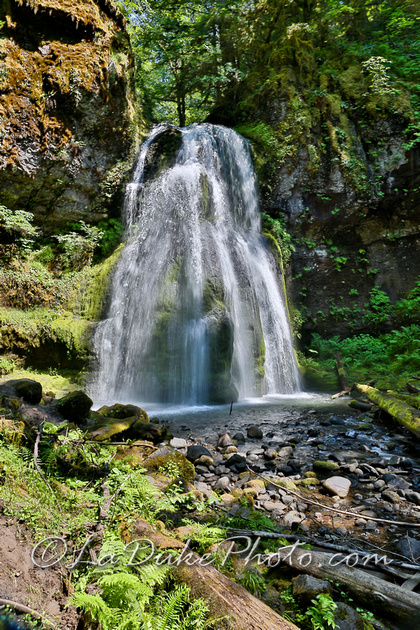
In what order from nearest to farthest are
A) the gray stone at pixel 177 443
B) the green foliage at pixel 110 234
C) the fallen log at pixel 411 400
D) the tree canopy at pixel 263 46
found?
the gray stone at pixel 177 443 → the fallen log at pixel 411 400 → the green foliage at pixel 110 234 → the tree canopy at pixel 263 46

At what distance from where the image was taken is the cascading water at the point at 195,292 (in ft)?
26.9

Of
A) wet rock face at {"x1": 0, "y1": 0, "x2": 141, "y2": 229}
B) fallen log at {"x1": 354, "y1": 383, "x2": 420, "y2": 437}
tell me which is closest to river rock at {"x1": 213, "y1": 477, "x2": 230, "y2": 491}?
fallen log at {"x1": 354, "y1": 383, "x2": 420, "y2": 437}

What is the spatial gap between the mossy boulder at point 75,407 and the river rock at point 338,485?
2.91 metres

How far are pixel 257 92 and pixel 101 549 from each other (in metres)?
15.7

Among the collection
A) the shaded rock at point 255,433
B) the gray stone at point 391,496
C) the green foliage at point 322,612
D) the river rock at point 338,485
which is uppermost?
the green foliage at point 322,612

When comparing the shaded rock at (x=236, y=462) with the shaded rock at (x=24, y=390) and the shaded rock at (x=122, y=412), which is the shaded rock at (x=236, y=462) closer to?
the shaded rock at (x=122, y=412)

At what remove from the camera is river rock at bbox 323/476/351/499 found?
124 inches

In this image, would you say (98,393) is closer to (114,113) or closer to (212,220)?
(212,220)

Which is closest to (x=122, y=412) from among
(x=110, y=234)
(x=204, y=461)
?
(x=204, y=461)

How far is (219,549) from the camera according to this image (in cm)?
174

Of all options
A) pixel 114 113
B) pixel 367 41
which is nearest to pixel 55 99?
pixel 114 113

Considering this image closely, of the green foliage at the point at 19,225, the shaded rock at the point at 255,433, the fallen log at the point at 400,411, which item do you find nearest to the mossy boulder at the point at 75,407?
the shaded rock at the point at 255,433

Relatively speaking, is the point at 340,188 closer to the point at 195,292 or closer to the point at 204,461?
the point at 195,292

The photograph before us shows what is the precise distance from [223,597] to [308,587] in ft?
1.68
